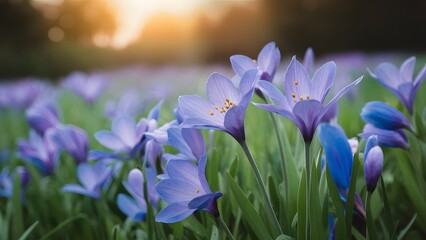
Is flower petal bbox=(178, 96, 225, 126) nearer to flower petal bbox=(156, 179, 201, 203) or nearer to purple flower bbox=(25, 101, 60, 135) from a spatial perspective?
flower petal bbox=(156, 179, 201, 203)

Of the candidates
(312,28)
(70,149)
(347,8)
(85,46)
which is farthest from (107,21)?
(70,149)

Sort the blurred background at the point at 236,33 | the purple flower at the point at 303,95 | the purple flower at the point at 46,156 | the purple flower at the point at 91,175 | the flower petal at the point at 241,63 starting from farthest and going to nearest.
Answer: the blurred background at the point at 236,33 < the purple flower at the point at 46,156 < the purple flower at the point at 91,175 < the flower petal at the point at 241,63 < the purple flower at the point at 303,95

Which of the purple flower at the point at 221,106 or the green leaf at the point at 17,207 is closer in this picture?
the purple flower at the point at 221,106

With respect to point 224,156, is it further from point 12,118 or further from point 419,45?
point 419,45

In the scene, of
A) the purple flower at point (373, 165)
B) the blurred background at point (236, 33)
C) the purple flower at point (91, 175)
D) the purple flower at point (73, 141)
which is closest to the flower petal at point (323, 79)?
the purple flower at point (373, 165)

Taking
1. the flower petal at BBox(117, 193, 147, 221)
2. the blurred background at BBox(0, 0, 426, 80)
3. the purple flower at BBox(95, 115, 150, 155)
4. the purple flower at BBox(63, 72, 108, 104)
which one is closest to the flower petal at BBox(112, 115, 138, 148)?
the purple flower at BBox(95, 115, 150, 155)

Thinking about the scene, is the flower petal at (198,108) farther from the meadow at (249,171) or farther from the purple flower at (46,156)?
the purple flower at (46,156)
